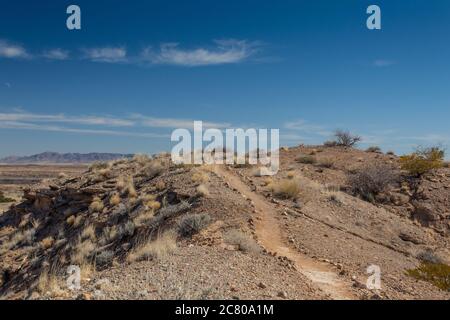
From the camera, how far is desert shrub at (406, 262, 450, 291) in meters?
9.39

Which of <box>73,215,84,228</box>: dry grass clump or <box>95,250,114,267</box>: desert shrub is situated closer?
<box>95,250,114,267</box>: desert shrub

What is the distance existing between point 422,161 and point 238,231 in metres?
14.0

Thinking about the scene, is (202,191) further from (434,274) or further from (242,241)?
(434,274)

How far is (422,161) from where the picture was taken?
70.2 feet

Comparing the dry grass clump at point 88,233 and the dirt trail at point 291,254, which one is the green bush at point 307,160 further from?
the dry grass clump at point 88,233

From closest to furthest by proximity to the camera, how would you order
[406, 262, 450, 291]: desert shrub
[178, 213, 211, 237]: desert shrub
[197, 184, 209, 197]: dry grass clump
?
[406, 262, 450, 291]: desert shrub < [178, 213, 211, 237]: desert shrub < [197, 184, 209, 197]: dry grass clump

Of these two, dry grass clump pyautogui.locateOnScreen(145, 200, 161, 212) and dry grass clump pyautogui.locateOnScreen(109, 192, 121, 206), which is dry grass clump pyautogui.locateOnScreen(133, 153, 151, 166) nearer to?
dry grass clump pyautogui.locateOnScreen(109, 192, 121, 206)

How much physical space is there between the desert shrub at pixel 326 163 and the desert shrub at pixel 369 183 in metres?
2.89

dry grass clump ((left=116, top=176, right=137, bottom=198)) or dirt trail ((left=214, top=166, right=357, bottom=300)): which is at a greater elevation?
dry grass clump ((left=116, top=176, right=137, bottom=198))

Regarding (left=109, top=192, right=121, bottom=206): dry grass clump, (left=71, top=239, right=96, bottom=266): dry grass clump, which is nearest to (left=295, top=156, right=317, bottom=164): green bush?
(left=109, top=192, right=121, bottom=206): dry grass clump

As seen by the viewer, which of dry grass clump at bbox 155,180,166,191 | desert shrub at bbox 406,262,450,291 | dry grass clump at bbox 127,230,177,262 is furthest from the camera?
dry grass clump at bbox 155,180,166,191

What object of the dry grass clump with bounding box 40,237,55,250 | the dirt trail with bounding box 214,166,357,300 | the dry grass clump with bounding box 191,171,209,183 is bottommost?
the dry grass clump with bounding box 40,237,55,250

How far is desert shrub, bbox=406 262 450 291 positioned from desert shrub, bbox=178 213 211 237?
526cm
